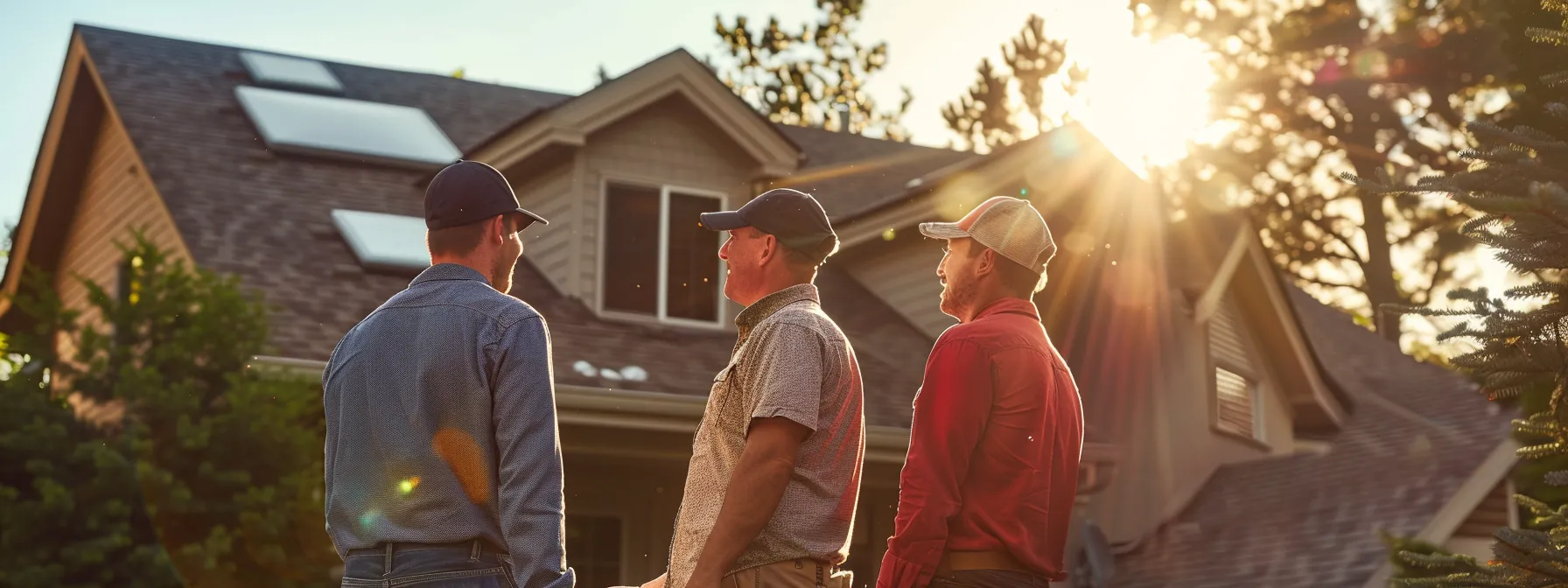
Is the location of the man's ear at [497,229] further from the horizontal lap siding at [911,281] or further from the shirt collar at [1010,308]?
the horizontal lap siding at [911,281]

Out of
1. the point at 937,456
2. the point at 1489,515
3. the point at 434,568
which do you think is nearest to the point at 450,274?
the point at 434,568

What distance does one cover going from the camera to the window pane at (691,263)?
45.3 ft

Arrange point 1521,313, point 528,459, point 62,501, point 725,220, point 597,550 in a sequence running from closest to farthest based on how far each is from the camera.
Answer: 1. point 528,459
2. point 725,220
3. point 1521,313
4. point 62,501
5. point 597,550

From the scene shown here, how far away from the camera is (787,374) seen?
374cm

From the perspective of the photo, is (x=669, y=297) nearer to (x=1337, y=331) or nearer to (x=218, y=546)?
(x=218, y=546)

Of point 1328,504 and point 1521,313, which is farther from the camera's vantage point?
point 1328,504

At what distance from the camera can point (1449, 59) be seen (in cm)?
2895

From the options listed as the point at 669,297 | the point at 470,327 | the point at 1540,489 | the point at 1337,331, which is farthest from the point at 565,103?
the point at 1337,331

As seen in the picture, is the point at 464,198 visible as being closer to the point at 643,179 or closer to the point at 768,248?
the point at 768,248

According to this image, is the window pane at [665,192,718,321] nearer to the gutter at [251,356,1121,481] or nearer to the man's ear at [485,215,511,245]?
the gutter at [251,356,1121,481]

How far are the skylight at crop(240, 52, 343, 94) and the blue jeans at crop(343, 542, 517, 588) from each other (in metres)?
13.9

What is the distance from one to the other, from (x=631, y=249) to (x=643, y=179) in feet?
2.13

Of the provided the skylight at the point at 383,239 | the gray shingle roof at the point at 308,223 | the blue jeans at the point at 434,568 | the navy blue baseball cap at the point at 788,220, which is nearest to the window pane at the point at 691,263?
the gray shingle roof at the point at 308,223

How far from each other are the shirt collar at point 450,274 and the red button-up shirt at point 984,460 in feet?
3.65
